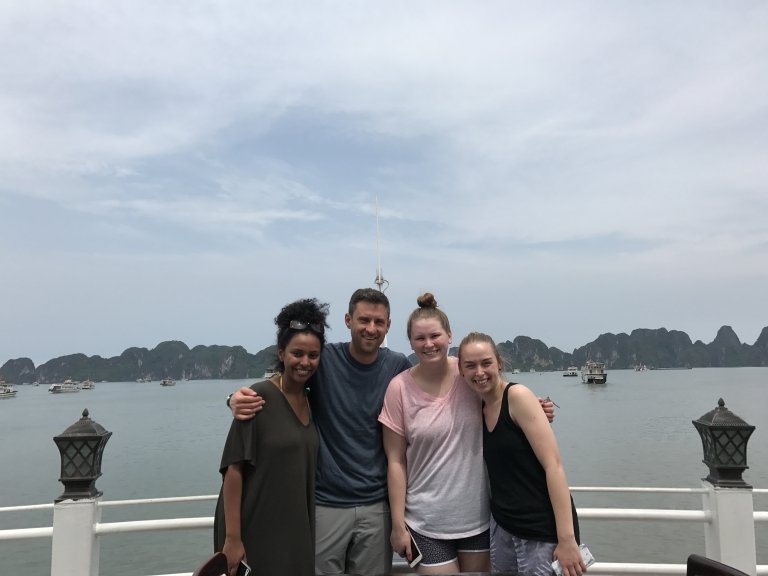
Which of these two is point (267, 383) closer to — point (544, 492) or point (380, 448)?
point (380, 448)

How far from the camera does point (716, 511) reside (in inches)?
134

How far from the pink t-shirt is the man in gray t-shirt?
15cm

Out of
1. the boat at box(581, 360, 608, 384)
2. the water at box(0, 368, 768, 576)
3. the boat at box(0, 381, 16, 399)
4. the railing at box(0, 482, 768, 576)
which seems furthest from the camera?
the boat at box(0, 381, 16, 399)

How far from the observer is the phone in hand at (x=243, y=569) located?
2.42 m

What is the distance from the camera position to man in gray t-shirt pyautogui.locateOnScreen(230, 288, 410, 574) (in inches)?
108

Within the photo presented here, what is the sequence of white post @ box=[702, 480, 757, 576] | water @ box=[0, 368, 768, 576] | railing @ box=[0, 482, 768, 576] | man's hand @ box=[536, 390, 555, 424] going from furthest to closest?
water @ box=[0, 368, 768, 576], white post @ box=[702, 480, 757, 576], railing @ box=[0, 482, 768, 576], man's hand @ box=[536, 390, 555, 424]

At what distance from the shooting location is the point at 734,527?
133 inches

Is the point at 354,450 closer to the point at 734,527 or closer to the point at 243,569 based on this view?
the point at 243,569

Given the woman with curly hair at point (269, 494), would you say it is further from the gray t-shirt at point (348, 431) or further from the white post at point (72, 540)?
the white post at point (72, 540)

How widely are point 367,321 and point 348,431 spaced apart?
60 centimetres

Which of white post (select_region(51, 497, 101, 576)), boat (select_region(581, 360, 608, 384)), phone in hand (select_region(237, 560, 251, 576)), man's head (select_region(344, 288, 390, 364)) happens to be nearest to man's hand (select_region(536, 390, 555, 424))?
man's head (select_region(344, 288, 390, 364))

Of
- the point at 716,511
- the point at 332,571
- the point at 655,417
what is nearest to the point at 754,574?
the point at 716,511

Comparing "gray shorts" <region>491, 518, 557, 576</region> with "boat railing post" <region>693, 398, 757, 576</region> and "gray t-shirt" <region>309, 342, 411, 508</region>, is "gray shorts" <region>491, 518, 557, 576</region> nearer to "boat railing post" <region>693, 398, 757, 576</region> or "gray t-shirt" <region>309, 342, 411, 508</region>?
"gray t-shirt" <region>309, 342, 411, 508</region>

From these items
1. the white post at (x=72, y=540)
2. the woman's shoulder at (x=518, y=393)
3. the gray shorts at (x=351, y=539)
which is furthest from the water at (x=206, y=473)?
the woman's shoulder at (x=518, y=393)
